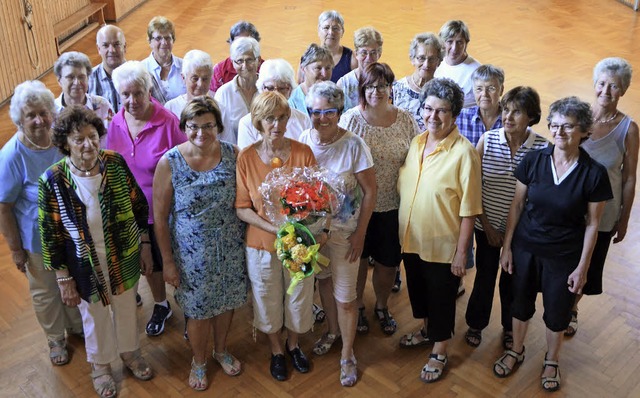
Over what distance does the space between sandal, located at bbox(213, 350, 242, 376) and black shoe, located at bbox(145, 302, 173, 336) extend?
542 millimetres

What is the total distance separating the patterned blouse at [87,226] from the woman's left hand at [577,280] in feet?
8.41

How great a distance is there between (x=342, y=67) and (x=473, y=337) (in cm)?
275

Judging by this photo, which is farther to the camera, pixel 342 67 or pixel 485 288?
pixel 342 67

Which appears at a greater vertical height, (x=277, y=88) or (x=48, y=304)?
(x=277, y=88)

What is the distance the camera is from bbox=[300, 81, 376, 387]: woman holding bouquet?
144 inches

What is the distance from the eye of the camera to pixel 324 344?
14.2ft

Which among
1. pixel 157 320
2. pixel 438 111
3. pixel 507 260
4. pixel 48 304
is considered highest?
pixel 438 111

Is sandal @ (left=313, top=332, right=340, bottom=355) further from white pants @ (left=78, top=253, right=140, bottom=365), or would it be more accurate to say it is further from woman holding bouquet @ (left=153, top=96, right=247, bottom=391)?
white pants @ (left=78, top=253, right=140, bottom=365)

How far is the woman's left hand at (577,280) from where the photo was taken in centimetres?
370

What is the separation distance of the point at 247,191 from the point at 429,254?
119 cm

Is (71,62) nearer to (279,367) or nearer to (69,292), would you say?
(69,292)

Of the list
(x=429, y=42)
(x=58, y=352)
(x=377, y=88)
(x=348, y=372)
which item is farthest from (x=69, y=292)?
(x=429, y=42)

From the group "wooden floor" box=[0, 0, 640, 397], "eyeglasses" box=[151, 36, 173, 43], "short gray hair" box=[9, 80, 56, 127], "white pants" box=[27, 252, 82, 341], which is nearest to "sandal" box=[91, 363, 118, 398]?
"wooden floor" box=[0, 0, 640, 397]

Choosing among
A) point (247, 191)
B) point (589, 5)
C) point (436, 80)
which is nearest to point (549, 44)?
point (589, 5)
